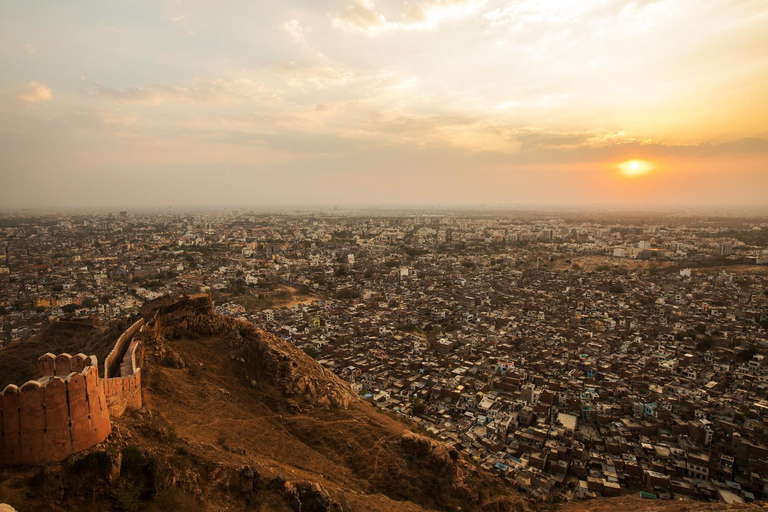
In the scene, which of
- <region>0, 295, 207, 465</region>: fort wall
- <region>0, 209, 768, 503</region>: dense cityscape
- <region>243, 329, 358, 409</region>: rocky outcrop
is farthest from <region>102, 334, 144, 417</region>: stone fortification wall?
<region>0, 209, 768, 503</region>: dense cityscape

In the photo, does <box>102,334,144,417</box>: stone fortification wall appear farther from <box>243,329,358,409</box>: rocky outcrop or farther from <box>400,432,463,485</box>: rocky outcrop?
<box>400,432,463,485</box>: rocky outcrop

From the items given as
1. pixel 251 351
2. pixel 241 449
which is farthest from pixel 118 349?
pixel 241 449

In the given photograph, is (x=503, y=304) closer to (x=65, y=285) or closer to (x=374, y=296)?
(x=374, y=296)

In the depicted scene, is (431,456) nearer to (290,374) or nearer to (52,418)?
(290,374)

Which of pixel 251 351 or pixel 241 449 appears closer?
pixel 241 449

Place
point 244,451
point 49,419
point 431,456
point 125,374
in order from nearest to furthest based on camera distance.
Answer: point 49,419, point 125,374, point 244,451, point 431,456

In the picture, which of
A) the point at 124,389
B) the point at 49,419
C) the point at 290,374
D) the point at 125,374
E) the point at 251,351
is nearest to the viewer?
the point at 49,419
